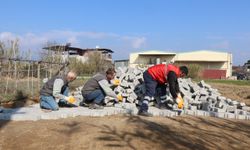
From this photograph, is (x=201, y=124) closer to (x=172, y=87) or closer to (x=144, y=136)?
(x=172, y=87)

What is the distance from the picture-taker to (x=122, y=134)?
5.83 metres

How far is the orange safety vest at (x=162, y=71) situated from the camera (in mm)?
8172

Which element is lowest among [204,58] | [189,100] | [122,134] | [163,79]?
[122,134]

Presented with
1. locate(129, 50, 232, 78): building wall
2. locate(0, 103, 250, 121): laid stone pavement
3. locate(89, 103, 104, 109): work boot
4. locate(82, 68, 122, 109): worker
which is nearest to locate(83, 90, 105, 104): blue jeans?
locate(82, 68, 122, 109): worker

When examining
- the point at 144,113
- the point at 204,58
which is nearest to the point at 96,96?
the point at 144,113

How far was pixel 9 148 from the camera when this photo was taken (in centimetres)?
540

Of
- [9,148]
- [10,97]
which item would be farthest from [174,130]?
[10,97]

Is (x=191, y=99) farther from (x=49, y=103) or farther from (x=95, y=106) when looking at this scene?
(x=49, y=103)

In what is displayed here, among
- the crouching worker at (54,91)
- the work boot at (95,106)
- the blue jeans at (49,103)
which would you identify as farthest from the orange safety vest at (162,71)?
the blue jeans at (49,103)

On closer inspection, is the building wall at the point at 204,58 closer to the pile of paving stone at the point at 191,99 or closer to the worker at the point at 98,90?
the pile of paving stone at the point at 191,99

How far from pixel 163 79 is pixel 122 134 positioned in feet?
9.26

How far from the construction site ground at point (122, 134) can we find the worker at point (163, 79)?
0.83m

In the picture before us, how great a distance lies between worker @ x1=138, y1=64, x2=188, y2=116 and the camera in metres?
8.05

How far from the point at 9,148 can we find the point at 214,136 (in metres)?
3.01
